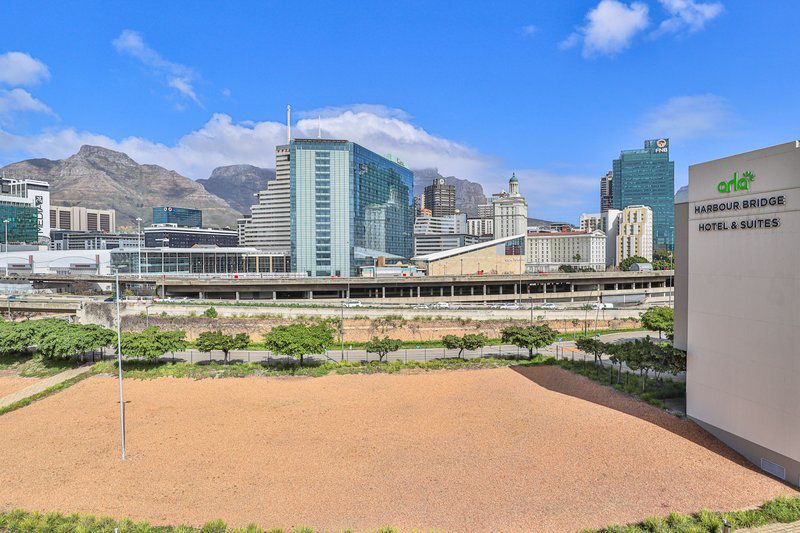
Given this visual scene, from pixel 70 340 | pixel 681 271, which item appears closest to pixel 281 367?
pixel 70 340

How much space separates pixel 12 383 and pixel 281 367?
922 inches

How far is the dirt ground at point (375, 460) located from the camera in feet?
62.4

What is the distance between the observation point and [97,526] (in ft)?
57.6

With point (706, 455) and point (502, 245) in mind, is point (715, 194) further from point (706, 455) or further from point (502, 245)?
point (502, 245)

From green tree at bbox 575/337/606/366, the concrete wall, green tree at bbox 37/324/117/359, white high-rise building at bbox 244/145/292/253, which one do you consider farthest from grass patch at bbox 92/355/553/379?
white high-rise building at bbox 244/145/292/253

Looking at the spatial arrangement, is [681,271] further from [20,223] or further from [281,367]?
[20,223]

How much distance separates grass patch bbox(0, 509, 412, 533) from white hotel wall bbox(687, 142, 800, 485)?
1899 centimetres

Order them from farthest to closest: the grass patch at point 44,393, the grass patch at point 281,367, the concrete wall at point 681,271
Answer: the grass patch at point 281,367 < the grass patch at point 44,393 < the concrete wall at point 681,271

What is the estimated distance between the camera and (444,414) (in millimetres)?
29906

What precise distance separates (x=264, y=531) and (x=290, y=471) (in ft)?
16.4

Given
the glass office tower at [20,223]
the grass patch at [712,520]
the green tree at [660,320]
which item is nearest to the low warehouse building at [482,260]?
the green tree at [660,320]

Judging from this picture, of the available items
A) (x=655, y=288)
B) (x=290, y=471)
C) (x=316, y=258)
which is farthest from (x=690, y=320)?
(x=316, y=258)

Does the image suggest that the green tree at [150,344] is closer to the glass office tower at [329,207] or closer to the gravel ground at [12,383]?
the gravel ground at [12,383]

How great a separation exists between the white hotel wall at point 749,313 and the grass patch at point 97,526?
62.3ft
